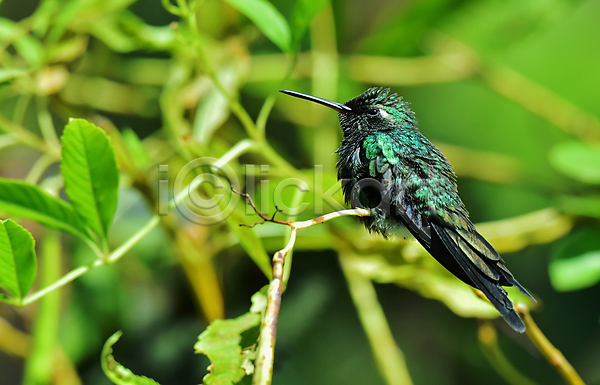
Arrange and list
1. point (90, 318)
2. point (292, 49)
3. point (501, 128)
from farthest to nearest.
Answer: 1. point (501, 128)
2. point (90, 318)
3. point (292, 49)

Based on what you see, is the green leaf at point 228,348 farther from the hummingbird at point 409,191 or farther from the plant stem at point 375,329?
the plant stem at point 375,329

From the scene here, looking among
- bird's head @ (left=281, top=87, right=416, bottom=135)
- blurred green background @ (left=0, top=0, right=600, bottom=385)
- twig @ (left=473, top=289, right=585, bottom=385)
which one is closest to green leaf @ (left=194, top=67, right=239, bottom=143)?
blurred green background @ (left=0, top=0, right=600, bottom=385)

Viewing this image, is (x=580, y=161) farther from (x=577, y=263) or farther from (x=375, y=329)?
(x=375, y=329)

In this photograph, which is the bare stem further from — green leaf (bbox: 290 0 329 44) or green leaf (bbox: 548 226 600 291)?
green leaf (bbox: 290 0 329 44)

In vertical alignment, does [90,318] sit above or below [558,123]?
below

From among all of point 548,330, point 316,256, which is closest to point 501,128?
point 548,330

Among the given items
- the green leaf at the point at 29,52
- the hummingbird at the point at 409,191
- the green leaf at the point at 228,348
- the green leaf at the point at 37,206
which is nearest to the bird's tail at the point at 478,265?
the hummingbird at the point at 409,191

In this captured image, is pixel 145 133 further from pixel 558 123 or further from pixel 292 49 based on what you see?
pixel 558 123

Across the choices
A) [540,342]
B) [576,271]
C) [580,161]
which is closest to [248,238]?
[540,342]
